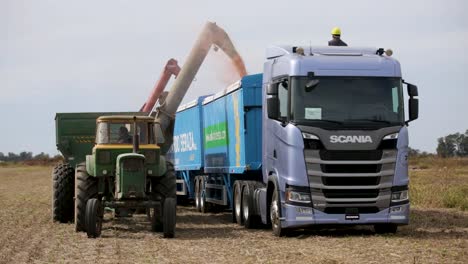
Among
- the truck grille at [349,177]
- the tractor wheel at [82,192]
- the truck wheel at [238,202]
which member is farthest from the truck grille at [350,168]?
the tractor wheel at [82,192]

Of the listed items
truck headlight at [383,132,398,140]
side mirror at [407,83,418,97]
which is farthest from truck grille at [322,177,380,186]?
side mirror at [407,83,418,97]

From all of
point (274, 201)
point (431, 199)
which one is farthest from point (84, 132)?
point (431, 199)

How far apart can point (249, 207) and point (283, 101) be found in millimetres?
3419

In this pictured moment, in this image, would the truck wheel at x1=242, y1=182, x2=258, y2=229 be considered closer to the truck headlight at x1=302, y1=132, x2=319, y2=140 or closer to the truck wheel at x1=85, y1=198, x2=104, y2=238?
the truck headlight at x1=302, y1=132, x2=319, y2=140

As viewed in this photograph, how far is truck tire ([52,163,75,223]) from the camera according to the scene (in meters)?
21.0

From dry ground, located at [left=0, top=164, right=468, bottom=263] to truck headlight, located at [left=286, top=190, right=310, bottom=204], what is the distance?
744 mm

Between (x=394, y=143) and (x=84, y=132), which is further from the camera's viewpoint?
(x=84, y=132)

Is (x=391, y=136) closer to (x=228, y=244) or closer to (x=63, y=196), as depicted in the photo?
(x=228, y=244)

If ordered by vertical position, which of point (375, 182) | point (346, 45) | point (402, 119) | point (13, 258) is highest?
point (346, 45)

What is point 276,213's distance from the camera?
1677cm

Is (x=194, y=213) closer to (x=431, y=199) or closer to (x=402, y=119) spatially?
(x=431, y=199)

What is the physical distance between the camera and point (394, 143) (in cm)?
1609

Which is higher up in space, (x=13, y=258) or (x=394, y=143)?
(x=394, y=143)

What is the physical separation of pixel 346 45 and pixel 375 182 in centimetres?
336
